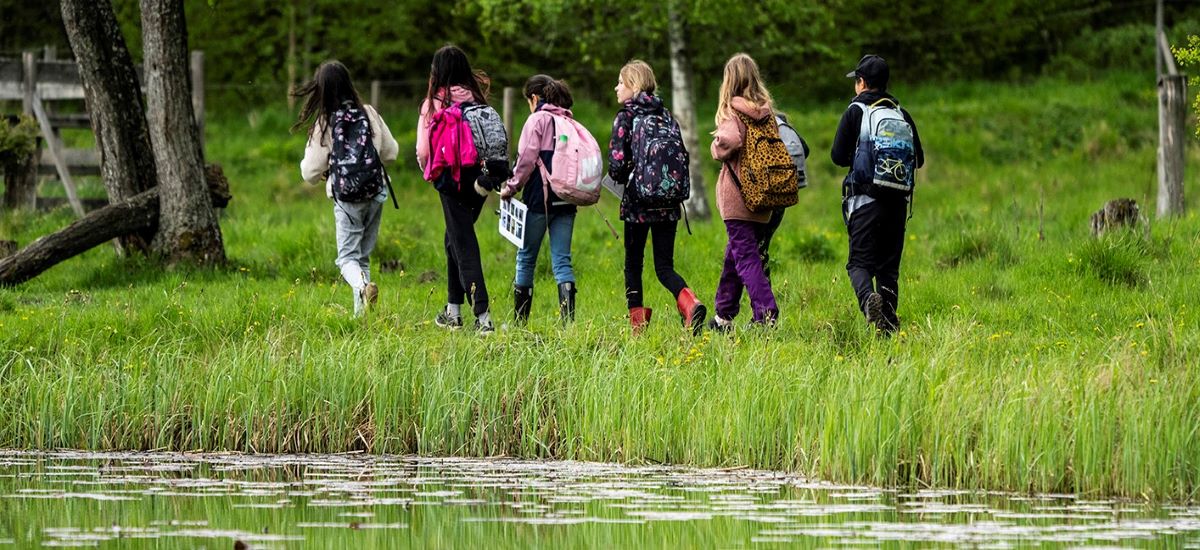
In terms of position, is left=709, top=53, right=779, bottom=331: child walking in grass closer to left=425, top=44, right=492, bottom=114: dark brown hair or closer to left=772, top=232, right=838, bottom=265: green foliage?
left=425, top=44, right=492, bottom=114: dark brown hair

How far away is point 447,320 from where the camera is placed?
466 inches

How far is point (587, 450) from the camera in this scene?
927cm

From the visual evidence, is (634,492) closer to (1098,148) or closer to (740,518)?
(740,518)

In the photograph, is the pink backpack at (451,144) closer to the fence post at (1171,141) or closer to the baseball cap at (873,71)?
the baseball cap at (873,71)

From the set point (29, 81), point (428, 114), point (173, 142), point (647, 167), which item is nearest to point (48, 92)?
point (29, 81)

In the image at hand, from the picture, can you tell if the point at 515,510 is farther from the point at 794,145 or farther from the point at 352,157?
the point at 352,157

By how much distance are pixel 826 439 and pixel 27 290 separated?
26.8 ft

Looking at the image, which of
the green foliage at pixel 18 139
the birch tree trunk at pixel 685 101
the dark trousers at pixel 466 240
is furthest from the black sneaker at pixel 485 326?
the birch tree trunk at pixel 685 101

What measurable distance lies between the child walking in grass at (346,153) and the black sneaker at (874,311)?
3379mm

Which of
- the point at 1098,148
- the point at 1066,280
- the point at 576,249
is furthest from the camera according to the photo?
the point at 1098,148

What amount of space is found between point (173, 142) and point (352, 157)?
3.12 metres

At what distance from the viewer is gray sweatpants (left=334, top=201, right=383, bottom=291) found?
40.1 feet

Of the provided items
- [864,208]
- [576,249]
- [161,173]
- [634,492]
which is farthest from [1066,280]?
[161,173]

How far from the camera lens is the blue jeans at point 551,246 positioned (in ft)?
38.6
